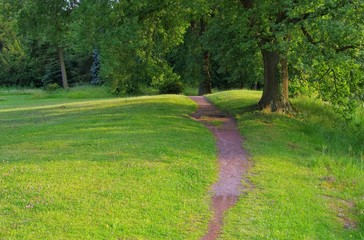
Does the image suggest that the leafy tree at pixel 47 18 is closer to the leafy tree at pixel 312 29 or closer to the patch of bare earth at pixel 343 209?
the leafy tree at pixel 312 29

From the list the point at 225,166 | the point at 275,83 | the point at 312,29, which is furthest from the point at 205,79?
the point at 225,166

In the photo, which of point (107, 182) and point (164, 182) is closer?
point (107, 182)

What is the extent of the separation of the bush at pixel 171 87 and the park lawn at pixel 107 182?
22.4 metres

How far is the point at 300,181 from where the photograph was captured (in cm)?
882

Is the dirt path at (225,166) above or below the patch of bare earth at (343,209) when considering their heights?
above

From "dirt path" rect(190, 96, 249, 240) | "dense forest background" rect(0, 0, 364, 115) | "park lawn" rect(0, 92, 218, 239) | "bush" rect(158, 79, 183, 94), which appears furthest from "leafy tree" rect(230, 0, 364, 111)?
"bush" rect(158, 79, 183, 94)

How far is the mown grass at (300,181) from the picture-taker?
20.9ft

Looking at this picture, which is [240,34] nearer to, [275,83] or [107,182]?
[275,83]

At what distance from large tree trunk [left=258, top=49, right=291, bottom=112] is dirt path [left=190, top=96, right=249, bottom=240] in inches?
80.5

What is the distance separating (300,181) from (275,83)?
8617 mm

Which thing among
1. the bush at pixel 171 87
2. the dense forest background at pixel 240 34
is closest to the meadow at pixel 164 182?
the dense forest background at pixel 240 34

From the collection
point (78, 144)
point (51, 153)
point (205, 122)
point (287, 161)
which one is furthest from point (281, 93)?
point (51, 153)

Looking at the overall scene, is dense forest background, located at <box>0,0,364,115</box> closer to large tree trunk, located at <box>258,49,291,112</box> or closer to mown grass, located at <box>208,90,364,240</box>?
large tree trunk, located at <box>258,49,291,112</box>

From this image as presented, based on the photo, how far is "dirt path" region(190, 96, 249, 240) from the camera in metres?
6.65
